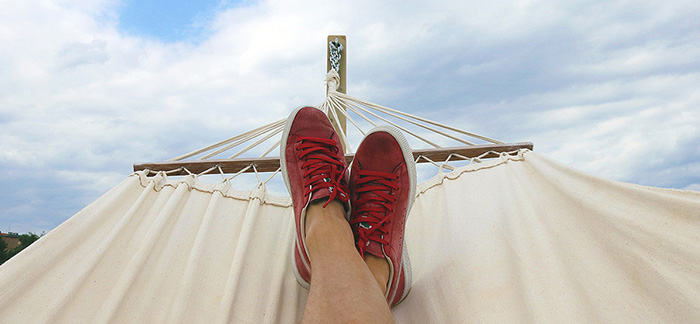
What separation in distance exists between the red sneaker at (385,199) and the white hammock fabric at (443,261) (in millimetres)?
93

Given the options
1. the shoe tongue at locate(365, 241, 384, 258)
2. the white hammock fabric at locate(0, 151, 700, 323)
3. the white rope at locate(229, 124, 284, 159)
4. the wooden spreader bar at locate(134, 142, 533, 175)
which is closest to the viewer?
the white hammock fabric at locate(0, 151, 700, 323)

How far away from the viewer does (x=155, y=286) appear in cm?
85

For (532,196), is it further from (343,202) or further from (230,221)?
(230,221)

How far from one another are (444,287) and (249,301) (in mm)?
401

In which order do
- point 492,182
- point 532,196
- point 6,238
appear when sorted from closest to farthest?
point 532,196, point 492,182, point 6,238

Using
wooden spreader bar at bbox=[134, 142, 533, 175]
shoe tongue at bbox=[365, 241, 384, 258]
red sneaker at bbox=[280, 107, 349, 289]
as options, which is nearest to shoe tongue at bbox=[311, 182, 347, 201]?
red sneaker at bbox=[280, 107, 349, 289]

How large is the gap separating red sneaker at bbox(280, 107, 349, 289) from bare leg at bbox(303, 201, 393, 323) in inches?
2.6

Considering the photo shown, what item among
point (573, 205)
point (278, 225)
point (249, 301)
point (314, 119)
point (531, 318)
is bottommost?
point (531, 318)

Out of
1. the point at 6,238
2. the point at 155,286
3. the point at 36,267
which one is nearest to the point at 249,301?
the point at 155,286

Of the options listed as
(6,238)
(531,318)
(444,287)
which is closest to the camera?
(531,318)

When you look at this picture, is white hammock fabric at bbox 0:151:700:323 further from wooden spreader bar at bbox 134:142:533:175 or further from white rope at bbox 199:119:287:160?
white rope at bbox 199:119:287:160

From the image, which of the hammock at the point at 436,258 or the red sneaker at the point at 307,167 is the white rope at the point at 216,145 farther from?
the red sneaker at the point at 307,167

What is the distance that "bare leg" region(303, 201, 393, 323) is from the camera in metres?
0.56

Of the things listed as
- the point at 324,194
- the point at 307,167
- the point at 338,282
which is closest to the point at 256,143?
the point at 307,167
